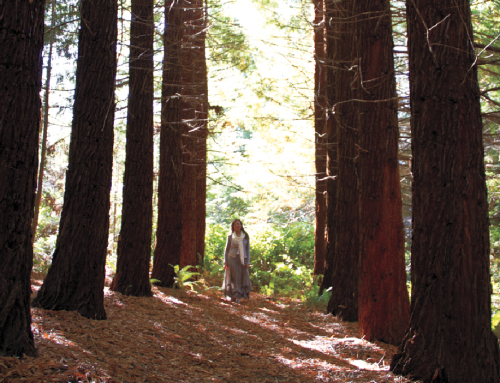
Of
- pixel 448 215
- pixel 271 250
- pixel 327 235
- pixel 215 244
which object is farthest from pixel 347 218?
pixel 215 244

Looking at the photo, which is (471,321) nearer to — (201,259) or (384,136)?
(384,136)

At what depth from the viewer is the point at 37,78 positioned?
11.9 ft

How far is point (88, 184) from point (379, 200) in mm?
3975

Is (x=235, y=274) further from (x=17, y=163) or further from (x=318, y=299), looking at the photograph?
(x=17, y=163)


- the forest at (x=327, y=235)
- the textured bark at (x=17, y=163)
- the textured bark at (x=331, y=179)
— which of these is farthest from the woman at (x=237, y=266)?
the textured bark at (x=17, y=163)

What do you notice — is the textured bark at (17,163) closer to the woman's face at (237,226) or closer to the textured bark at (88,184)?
the textured bark at (88,184)

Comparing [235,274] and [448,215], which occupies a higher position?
[448,215]

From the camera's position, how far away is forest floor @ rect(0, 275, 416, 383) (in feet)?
11.6

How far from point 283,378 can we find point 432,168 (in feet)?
9.00

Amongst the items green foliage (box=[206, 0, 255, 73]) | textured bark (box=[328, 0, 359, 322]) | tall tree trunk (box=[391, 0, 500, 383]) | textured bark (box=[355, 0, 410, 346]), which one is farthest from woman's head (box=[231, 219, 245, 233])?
tall tree trunk (box=[391, 0, 500, 383])

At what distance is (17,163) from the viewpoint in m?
3.39

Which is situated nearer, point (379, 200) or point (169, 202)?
point (379, 200)

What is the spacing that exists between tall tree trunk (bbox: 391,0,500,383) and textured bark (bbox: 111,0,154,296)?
5009mm

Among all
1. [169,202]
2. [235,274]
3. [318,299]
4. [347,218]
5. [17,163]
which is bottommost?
[318,299]
